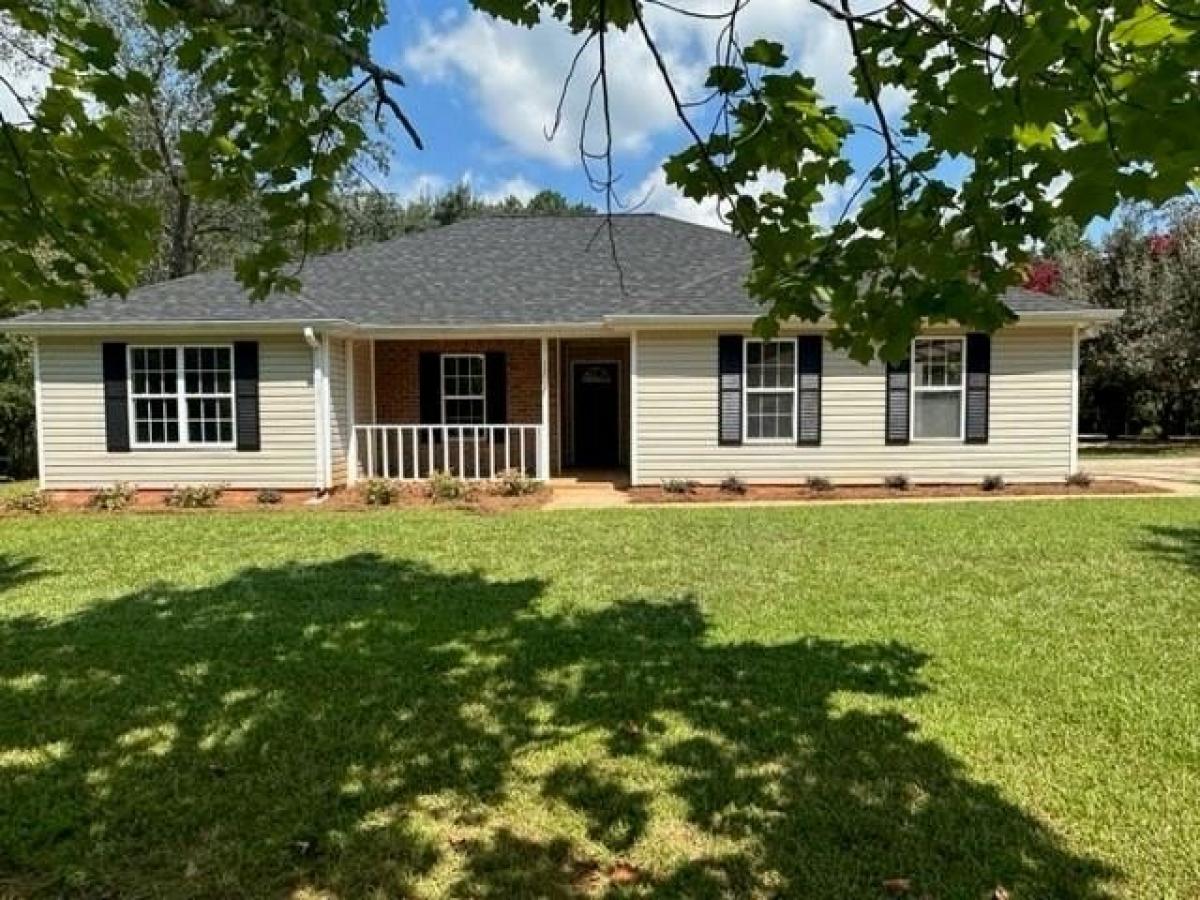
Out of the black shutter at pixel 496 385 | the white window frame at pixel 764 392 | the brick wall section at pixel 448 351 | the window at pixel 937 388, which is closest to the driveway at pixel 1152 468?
the window at pixel 937 388

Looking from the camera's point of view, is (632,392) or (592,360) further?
(592,360)

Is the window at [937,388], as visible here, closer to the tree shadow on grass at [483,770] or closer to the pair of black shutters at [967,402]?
the pair of black shutters at [967,402]

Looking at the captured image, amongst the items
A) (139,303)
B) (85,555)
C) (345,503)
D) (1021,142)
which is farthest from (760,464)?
(1021,142)

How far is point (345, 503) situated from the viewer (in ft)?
40.9

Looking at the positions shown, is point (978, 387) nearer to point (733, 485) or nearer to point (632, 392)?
point (733, 485)

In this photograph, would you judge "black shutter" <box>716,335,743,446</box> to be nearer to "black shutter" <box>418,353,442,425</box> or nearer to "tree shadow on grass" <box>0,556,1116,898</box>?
"black shutter" <box>418,353,442,425</box>

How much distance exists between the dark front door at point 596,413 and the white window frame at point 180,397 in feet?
19.6

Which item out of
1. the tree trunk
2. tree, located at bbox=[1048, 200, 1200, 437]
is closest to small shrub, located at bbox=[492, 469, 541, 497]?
tree, located at bbox=[1048, 200, 1200, 437]

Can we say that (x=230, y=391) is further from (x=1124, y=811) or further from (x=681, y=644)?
(x=1124, y=811)

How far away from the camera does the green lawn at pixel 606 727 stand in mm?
2986

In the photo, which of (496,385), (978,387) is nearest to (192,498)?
(496,385)

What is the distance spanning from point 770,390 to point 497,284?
215 inches

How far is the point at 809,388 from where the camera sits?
13273 millimetres

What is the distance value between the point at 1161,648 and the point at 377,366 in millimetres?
12817
